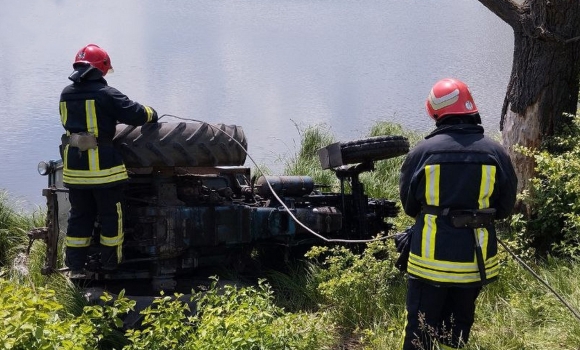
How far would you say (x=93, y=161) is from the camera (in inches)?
200

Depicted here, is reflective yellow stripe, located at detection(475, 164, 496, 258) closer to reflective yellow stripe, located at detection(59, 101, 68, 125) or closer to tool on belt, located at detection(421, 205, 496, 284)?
tool on belt, located at detection(421, 205, 496, 284)

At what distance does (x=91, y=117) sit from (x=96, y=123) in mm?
57

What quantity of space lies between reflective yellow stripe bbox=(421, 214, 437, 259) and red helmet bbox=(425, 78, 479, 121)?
0.55 m

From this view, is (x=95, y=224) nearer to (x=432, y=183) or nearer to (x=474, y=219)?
(x=432, y=183)

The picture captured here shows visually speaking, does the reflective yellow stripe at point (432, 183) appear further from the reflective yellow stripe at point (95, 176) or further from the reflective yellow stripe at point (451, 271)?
the reflective yellow stripe at point (95, 176)

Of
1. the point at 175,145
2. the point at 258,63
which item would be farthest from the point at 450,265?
the point at 258,63

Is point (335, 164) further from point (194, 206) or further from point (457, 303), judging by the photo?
point (457, 303)

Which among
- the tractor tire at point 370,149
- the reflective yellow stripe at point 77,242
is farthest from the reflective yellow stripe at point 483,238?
the reflective yellow stripe at point 77,242

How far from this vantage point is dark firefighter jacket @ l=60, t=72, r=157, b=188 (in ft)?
16.6

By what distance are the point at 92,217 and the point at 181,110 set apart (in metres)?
7.40

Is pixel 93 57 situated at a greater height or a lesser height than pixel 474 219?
greater

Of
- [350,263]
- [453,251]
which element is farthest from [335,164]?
[453,251]

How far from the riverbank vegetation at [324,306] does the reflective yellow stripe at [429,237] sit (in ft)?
2.17

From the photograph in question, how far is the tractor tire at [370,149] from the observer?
5.57 metres
